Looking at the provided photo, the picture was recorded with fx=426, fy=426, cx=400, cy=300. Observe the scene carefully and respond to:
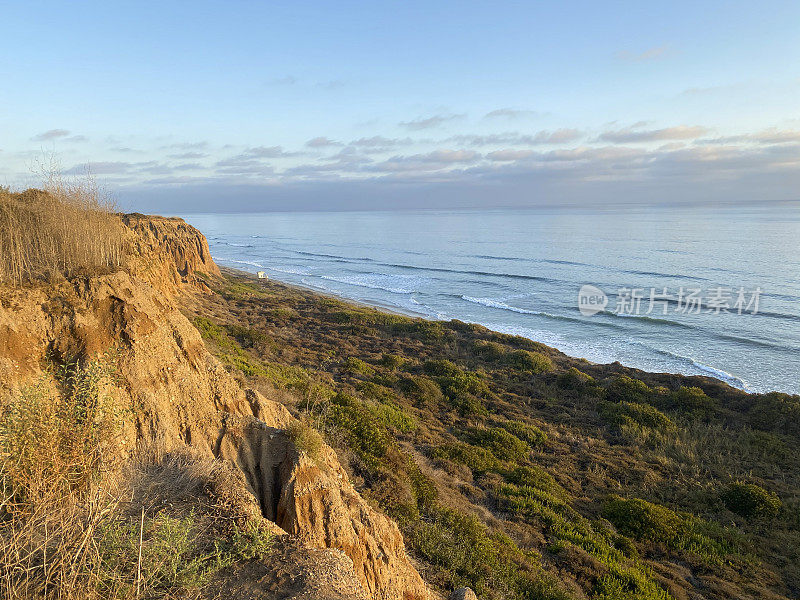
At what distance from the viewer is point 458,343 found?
90.3 ft

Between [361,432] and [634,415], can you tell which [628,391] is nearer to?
[634,415]

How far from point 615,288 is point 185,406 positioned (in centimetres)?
5015

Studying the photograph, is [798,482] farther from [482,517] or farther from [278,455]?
[278,455]

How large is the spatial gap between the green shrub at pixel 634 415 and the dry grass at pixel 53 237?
1830 cm

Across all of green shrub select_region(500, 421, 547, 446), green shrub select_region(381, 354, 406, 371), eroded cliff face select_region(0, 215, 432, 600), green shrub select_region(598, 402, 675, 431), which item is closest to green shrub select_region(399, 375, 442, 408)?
green shrub select_region(381, 354, 406, 371)

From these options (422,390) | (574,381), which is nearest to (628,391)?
(574,381)

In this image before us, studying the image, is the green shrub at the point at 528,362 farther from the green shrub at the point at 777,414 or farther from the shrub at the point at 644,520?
the shrub at the point at 644,520

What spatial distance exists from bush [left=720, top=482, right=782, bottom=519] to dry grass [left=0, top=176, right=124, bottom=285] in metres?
17.0

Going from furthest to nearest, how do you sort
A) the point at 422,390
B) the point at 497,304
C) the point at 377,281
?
the point at 377,281
the point at 497,304
the point at 422,390

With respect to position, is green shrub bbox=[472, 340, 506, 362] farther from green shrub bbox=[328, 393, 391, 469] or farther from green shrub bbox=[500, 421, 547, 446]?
green shrub bbox=[328, 393, 391, 469]

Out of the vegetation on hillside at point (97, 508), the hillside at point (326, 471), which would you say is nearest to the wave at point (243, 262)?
the hillside at point (326, 471)

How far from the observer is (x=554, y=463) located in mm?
14336

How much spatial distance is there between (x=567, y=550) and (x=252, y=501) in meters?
7.83

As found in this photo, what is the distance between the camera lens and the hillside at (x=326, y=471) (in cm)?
392
